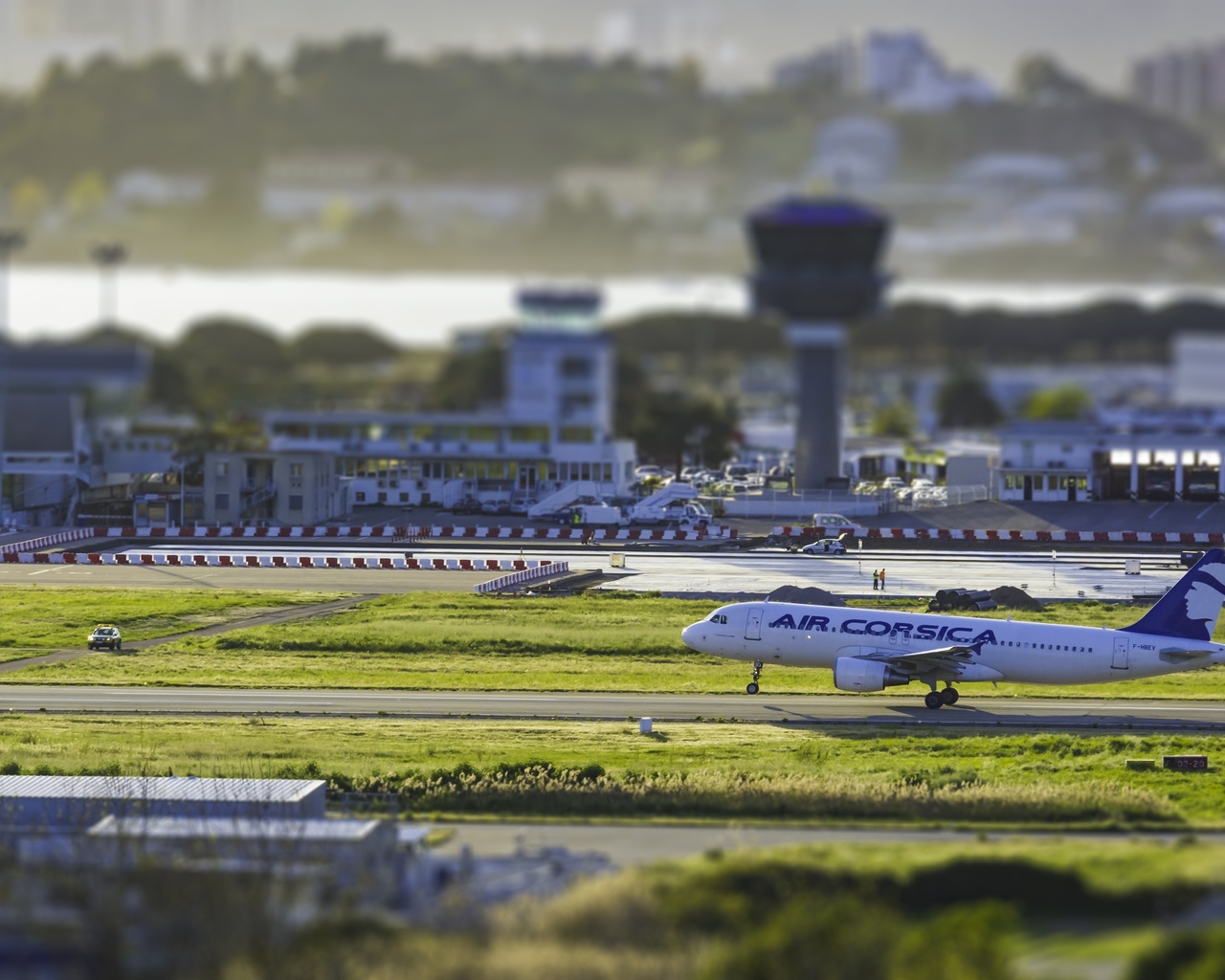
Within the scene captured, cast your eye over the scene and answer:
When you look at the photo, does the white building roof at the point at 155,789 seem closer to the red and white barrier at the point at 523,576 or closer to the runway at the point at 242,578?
the red and white barrier at the point at 523,576

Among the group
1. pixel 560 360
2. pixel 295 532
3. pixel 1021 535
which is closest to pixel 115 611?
Result: pixel 295 532

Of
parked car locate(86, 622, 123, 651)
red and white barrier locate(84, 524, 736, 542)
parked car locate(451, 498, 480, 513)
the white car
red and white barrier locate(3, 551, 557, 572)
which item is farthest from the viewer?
parked car locate(451, 498, 480, 513)

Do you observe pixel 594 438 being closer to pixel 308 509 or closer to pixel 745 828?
pixel 308 509

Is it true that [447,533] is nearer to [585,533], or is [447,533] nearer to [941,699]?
[585,533]

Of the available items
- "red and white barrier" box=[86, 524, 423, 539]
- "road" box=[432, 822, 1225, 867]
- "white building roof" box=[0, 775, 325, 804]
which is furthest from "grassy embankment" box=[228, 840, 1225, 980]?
"red and white barrier" box=[86, 524, 423, 539]

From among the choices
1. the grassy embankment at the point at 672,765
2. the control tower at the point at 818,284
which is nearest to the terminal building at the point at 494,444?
the control tower at the point at 818,284

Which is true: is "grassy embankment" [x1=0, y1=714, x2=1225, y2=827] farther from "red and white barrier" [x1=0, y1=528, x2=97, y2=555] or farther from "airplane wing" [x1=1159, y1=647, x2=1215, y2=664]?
"red and white barrier" [x1=0, y1=528, x2=97, y2=555]

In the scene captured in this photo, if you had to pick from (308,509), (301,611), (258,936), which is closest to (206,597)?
(301,611)
